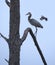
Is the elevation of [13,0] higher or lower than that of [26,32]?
higher

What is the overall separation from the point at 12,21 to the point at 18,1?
32cm

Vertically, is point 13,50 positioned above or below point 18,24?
below

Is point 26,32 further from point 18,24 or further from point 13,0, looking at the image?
point 13,0

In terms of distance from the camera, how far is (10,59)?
476 cm

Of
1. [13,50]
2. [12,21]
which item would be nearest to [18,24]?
[12,21]

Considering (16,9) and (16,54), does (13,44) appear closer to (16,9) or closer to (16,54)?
(16,54)

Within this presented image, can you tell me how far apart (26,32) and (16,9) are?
370 millimetres

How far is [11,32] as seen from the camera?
4.69 m

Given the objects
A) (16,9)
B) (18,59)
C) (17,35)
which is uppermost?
(16,9)

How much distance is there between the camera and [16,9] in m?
4.73

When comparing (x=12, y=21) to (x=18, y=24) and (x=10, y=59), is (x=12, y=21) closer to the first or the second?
(x=18, y=24)

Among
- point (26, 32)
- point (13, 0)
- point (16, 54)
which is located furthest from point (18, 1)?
point (16, 54)

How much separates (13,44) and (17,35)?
0.15m

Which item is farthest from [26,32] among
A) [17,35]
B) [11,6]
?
[11,6]
